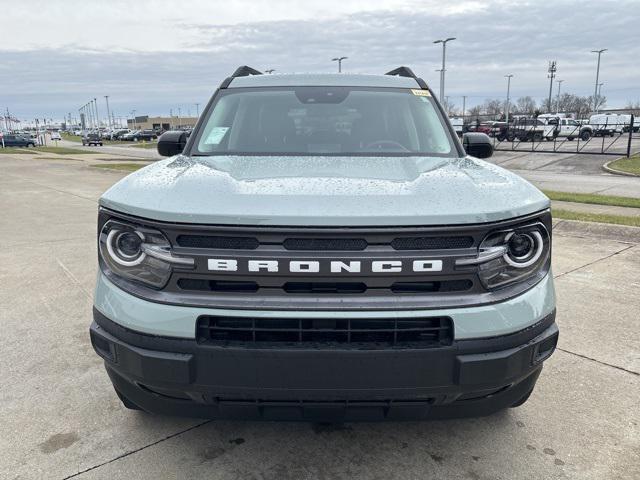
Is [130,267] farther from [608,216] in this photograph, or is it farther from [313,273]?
[608,216]

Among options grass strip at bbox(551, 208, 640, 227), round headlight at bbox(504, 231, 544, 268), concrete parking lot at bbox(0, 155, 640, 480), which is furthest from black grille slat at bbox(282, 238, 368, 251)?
grass strip at bbox(551, 208, 640, 227)

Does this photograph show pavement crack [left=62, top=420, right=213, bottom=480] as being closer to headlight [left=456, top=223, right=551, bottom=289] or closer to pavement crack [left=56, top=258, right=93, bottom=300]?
headlight [left=456, top=223, right=551, bottom=289]

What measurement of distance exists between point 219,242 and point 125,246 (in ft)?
1.50

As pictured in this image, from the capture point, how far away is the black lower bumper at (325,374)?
1.93 metres

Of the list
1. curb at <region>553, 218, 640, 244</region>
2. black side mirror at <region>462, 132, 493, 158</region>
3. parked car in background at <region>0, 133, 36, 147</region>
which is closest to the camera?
black side mirror at <region>462, 132, 493, 158</region>

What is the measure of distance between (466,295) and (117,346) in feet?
4.57

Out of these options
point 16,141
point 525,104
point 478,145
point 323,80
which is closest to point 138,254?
point 323,80

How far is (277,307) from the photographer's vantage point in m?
1.94

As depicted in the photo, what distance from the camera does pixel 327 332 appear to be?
6.47 feet

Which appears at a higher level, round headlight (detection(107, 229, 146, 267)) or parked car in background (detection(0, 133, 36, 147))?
round headlight (detection(107, 229, 146, 267))

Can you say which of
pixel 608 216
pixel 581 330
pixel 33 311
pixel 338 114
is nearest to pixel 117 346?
pixel 338 114

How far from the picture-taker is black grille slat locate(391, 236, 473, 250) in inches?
77.4

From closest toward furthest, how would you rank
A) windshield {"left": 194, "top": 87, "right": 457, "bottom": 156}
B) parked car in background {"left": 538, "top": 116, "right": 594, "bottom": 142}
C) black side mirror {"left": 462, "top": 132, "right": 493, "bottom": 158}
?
windshield {"left": 194, "top": 87, "right": 457, "bottom": 156}, black side mirror {"left": 462, "top": 132, "right": 493, "bottom": 158}, parked car in background {"left": 538, "top": 116, "right": 594, "bottom": 142}

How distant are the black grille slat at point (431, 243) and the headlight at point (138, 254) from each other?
2.61ft
